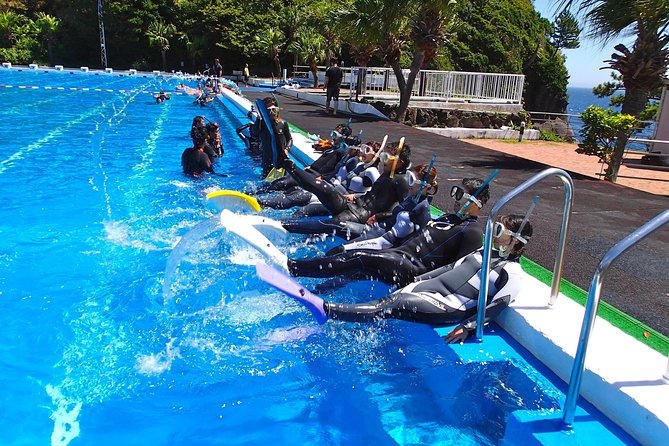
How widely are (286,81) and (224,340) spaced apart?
31095mm

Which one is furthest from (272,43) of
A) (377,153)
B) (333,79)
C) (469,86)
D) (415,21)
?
(377,153)

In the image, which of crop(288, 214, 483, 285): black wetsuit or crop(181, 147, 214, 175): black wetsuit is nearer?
crop(288, 214, 483, 285): black wetsuit

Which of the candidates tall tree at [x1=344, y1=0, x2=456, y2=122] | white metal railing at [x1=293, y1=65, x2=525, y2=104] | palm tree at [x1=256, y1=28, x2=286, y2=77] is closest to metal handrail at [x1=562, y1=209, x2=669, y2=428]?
tall tree at [x1=344, y1=0, x2=456, y2=122]

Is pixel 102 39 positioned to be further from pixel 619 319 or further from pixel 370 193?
pixel 619 319

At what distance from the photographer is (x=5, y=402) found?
12.8 feet

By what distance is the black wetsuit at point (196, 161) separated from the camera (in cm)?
959

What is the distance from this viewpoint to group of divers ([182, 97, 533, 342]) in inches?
164

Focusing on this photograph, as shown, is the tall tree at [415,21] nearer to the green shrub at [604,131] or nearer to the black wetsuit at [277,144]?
the green shrub at [604,131]

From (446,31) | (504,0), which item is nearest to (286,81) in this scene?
(446,31)

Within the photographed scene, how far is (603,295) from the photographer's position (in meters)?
4.89

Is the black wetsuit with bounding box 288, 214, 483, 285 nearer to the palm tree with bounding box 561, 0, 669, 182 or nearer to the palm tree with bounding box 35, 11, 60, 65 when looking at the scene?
the palm tree with bounding box 561, 0, 669, 182

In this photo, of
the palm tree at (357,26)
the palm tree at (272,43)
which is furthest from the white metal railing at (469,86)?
the palm tree at (272,43)

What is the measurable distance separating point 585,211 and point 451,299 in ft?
15.9

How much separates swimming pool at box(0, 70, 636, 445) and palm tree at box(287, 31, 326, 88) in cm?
2662
